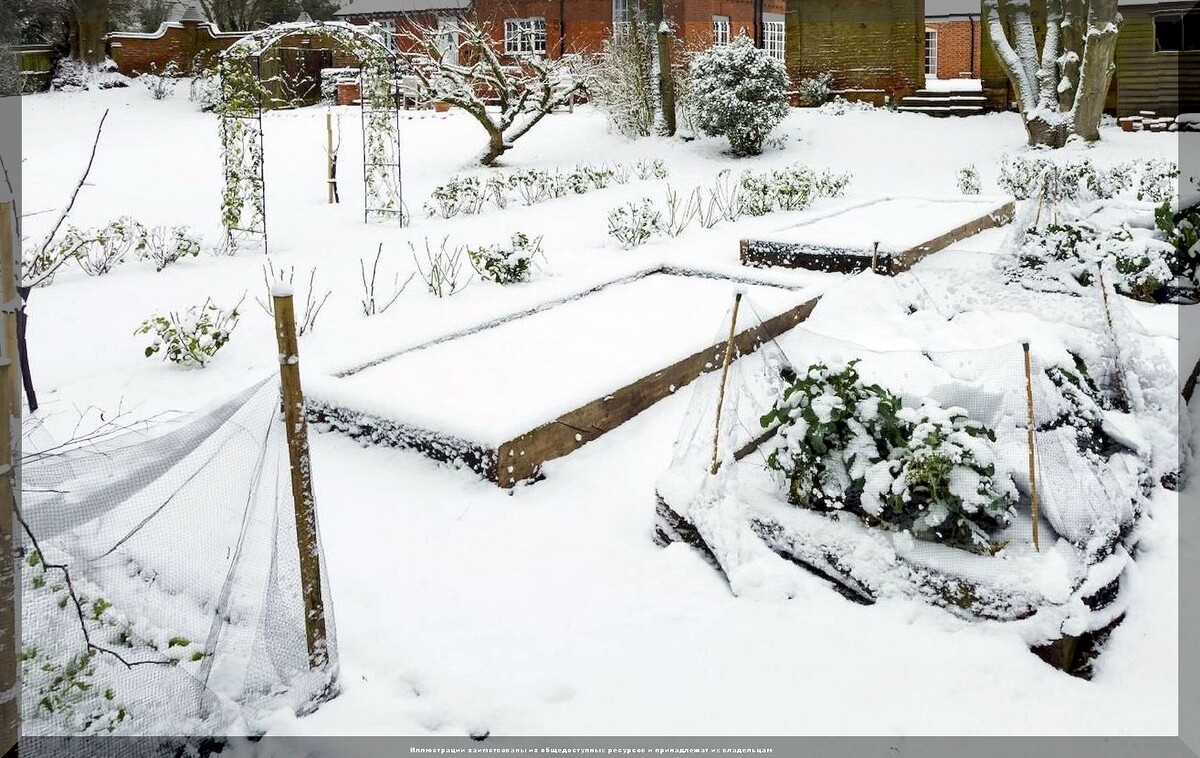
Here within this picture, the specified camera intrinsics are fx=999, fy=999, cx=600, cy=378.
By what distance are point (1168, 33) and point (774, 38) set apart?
40.3 ft

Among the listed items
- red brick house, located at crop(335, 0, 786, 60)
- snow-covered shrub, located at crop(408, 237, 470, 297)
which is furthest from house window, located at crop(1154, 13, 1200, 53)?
snow-covered shrub, located at crop(408, 237, 470, 297)

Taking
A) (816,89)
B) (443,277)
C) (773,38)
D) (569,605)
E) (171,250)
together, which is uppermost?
(773,38)

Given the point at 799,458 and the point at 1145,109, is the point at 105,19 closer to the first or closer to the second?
the point at 1145,109

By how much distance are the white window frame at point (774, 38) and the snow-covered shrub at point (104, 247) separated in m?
22.3

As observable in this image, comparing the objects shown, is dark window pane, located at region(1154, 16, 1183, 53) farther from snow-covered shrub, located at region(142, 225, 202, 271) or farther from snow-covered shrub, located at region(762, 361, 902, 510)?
snow-covered shrub, located at region(762, 361, 902, 510)

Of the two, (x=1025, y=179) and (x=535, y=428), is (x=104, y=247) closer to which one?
(x=535, y=428)

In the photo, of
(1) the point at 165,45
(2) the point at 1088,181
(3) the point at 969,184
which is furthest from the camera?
(1) the point at 165,45

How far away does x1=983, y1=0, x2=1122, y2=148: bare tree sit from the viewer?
54.6 feet

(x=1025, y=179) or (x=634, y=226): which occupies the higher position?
(x=1025, y=179)

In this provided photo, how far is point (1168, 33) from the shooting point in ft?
64.8

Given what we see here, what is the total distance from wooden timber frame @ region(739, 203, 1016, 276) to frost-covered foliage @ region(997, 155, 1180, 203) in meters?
2.79

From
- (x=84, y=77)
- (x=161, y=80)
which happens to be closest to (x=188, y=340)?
(x=161, y=80)

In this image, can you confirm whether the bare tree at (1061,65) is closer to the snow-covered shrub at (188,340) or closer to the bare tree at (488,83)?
the bare tree at (488,83)

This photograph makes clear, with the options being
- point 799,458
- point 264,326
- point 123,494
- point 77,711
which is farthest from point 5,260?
point 264,326
